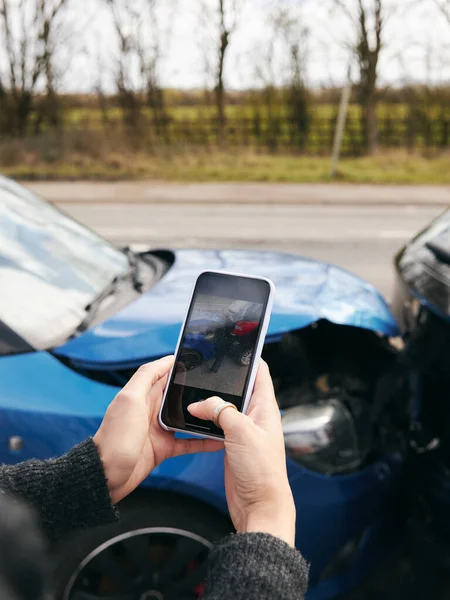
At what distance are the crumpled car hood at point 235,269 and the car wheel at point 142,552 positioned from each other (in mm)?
475

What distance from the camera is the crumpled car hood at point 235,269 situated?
2236 mm

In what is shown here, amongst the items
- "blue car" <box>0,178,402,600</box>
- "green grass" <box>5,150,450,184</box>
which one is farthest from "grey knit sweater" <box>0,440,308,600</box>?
"green grass" <box>5,150,450,184</box>

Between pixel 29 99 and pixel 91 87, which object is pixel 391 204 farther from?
pixel 29 99

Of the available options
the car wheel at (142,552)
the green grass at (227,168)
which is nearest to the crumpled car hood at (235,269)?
the car wheel at (142,552)

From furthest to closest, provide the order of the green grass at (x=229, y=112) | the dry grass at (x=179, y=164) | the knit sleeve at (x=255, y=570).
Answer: the green grass at (x=229, y=112), the dry grass at (x=179, y=164), the knit sleeve at (x=255, y=570)

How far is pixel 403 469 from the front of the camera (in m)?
2.67

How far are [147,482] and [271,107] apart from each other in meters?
25.1

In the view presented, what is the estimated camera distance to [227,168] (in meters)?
20.6

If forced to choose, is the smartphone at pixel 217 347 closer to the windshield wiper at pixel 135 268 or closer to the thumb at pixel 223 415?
the thumb at pixel 223 415

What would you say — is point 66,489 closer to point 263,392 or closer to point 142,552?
point 263,392

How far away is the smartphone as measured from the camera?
1.46 m

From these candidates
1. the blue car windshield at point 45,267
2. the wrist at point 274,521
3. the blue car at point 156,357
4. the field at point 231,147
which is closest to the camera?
the wrist at point 274,521

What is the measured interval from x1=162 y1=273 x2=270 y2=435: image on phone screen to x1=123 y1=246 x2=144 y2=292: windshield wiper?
4.12 feet

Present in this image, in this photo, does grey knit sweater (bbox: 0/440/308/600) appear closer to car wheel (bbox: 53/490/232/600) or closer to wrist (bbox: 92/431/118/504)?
wrist (bbox: 92/431/118/504)
